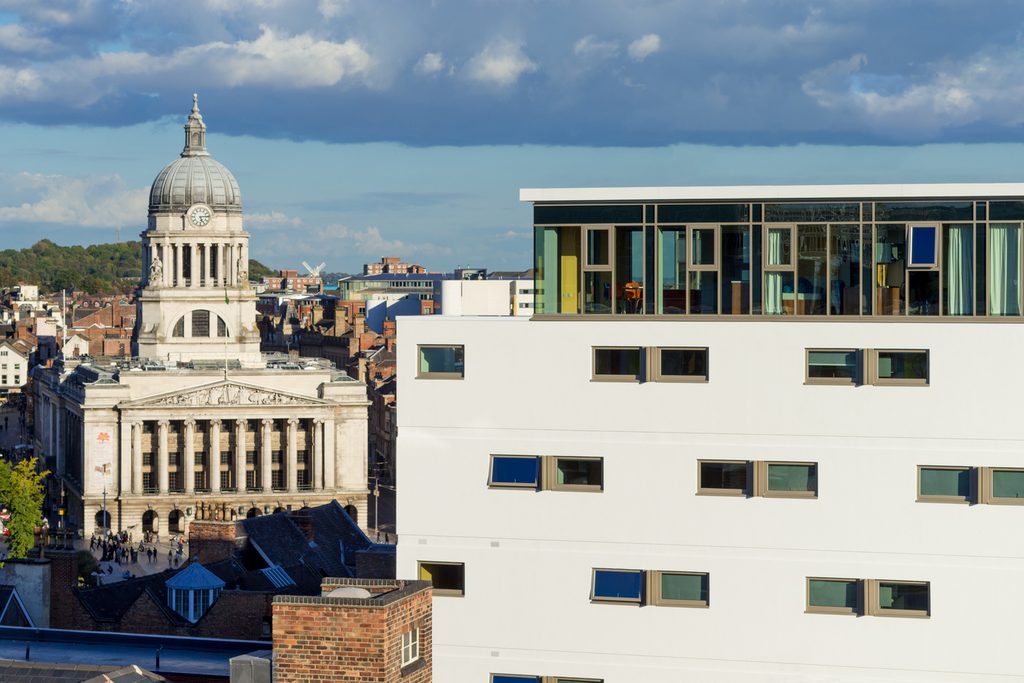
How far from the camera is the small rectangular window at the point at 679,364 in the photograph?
140ft

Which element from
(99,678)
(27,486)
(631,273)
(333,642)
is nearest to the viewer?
(333,642)

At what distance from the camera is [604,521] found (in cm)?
4241

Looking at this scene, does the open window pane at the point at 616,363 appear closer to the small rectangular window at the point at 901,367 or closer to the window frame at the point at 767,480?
the window frame at the point at 767,480

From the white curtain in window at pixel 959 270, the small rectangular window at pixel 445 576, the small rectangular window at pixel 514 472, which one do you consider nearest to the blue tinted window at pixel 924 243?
the white curtain in window at pixel 959 270

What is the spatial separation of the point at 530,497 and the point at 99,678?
9289mm

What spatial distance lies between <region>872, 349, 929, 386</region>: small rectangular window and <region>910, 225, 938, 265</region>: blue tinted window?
2036 mm

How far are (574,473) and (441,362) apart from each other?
3.70 meters

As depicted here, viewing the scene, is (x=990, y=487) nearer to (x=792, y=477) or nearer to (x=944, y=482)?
(x=944, y=482)

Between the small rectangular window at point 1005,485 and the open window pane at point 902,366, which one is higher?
the open window pane at point 902,366

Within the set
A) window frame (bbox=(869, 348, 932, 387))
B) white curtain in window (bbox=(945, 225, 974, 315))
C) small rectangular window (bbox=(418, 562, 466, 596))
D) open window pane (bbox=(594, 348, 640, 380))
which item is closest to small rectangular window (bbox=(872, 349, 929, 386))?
window frame (bbox=(869, 348, 932, 387))

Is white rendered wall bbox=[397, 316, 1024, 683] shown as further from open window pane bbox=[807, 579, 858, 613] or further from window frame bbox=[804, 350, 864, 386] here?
open window pane bbox=[807, 579, 858, 613]

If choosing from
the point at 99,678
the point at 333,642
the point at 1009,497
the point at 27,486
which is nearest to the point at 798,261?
the point at 1009,497

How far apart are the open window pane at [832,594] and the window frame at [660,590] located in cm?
205

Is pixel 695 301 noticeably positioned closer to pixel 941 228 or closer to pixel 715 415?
pixel 715 415
